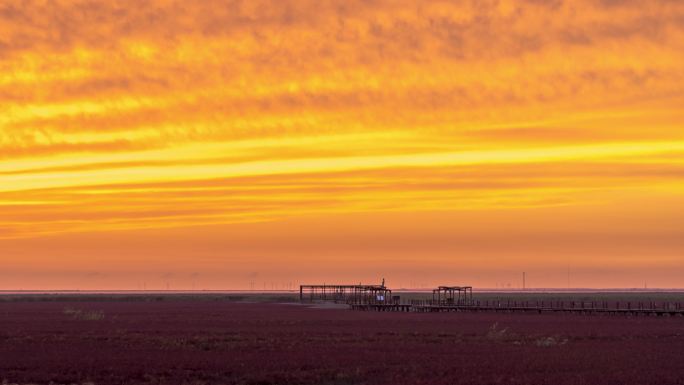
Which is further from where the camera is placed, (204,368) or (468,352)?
(468,352)

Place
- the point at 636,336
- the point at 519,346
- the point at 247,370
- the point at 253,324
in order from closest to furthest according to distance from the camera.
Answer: the point at 247,370
the point at 519,346
the point at 636,336
the point at 253,324

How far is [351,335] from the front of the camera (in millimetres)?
71625

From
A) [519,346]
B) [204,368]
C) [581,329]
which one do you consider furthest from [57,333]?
[581,329]

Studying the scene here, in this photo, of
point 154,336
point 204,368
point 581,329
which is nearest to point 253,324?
point 154,336

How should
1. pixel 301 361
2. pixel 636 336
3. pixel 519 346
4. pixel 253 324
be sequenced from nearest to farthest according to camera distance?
pixel 301 361 → pixel 519 346 → pixel 636 336 → pixel 253 324

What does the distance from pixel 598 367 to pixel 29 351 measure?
108ft

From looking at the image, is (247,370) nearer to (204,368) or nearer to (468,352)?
(204,368)

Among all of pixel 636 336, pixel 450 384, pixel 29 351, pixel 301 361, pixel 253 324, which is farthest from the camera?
pixel 253 324

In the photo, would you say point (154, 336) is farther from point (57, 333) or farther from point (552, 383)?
point (552, 383)

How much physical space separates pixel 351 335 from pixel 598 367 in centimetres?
2678

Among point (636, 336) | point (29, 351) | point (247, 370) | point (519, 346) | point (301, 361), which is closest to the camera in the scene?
point (247, 370)

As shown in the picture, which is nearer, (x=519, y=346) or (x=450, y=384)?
(x=450, y=384)

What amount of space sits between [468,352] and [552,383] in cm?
1600

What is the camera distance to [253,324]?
8931cm
